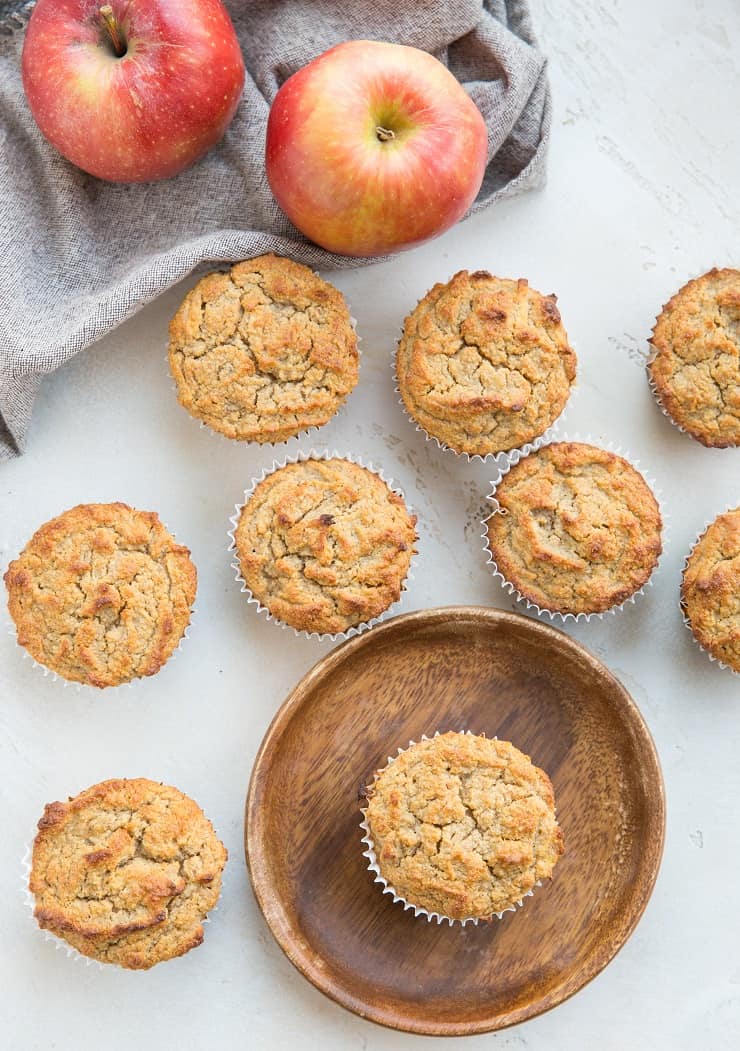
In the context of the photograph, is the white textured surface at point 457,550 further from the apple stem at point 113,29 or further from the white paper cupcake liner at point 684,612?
the apple stem at point 113,29

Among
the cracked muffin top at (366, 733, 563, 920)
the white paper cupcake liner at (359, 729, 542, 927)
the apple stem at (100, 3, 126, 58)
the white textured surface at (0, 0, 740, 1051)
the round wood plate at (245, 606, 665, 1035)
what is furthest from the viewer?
the white textured surface at (0, 0, 740, 1051)

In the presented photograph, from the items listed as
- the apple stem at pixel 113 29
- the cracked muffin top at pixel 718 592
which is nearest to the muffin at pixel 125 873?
the cracked muffin top at pixel 718 592

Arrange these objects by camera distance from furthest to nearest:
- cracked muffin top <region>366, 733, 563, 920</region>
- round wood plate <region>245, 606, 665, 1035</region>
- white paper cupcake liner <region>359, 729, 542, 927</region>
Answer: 1. round wood plate <region>245, 606, 665, 1035</region>
2. white paper cupcake liner <region>359, 729, 542, 927</region>
3. cracked muffin top <region>366, 733, 563, 920</region>

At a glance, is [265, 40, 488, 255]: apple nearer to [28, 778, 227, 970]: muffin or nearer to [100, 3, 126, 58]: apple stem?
[100, 3, 126, 58]: apple stem

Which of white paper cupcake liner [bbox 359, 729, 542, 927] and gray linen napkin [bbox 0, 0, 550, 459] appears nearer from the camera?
white paper cupcake liner [bbox 359, 729, 542, 927]

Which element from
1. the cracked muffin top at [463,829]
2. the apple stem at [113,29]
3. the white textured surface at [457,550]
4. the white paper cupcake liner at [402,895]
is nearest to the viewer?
the apple stem at [113,29]

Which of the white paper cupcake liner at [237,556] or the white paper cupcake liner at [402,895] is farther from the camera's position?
the white paper cupcake liner at [237,556]

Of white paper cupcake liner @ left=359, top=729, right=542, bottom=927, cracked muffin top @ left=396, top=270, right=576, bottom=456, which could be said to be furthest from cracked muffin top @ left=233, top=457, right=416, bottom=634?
white paper cupcake liner @ left=359, top=729, right=542, bottom=927
